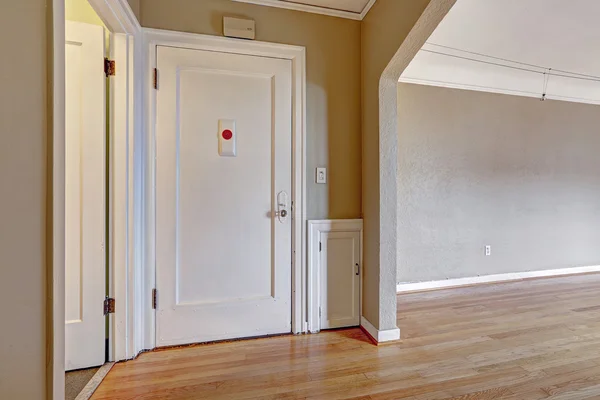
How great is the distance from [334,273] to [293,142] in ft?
3.37

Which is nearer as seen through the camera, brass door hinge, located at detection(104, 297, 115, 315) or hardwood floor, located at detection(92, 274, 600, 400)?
hardwood floor, located at detection(92, 274, 600, 400)

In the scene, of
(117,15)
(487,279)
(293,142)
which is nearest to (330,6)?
(293,142)

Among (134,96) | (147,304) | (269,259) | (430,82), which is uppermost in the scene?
(430,82)

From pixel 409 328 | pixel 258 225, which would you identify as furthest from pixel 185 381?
pixel 409 328

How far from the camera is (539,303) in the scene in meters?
2.79

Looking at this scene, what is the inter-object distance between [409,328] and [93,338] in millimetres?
2157

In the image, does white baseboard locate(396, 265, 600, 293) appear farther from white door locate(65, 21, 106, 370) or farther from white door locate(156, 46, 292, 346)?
white door locate(65, 21, 106, 370)

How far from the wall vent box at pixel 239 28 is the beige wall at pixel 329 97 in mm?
67

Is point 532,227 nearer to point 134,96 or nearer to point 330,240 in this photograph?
point 330,240

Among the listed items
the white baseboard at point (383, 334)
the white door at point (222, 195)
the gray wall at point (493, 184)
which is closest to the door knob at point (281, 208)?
the white door at point (222, 195)

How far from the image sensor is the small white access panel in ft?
7.04

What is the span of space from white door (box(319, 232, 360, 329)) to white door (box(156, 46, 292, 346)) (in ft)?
0.91

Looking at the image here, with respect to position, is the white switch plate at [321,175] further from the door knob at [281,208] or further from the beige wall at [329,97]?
the door knob at [281,208]

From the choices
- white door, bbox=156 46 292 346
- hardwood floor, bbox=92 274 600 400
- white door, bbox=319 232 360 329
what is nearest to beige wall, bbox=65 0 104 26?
white door, bbox=156 46 292 346
